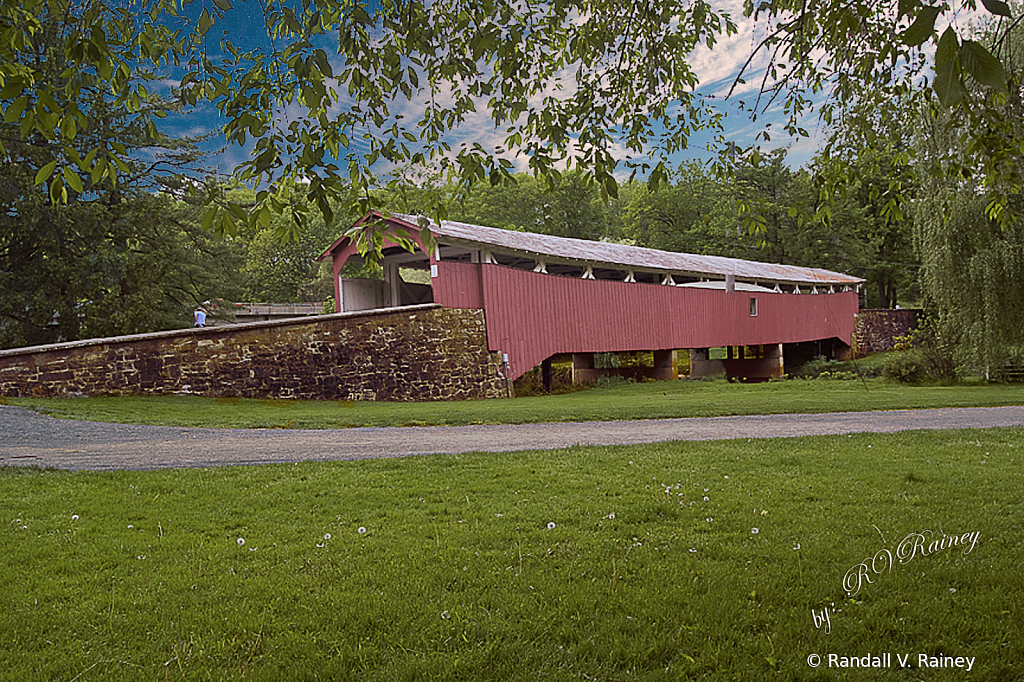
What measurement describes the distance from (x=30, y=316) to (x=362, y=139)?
66.5ft

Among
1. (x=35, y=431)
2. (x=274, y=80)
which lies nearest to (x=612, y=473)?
(x=274, y=80)

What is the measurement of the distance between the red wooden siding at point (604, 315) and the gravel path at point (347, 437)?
8.50 m

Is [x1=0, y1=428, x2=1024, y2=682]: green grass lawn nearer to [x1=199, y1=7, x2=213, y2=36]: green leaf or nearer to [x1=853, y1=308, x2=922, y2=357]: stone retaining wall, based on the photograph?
[x1=199, y1=7, x2=213, y2=36]: green leaf

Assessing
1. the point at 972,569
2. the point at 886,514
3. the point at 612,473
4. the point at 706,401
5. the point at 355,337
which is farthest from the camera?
the point at 355,337

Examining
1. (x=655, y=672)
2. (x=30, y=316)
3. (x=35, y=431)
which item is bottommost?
(x=655, y=672)

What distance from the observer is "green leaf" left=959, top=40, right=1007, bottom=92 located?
1910 millimetres

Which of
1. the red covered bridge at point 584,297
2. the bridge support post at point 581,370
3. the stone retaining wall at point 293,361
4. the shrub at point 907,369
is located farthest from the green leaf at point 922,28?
the shrub at point 907,369

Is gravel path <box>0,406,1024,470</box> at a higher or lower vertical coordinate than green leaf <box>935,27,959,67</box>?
lower

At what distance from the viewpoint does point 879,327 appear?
3691 centimetres

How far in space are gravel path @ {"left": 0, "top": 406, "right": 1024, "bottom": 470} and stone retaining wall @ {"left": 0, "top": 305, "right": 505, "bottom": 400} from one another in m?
2.36

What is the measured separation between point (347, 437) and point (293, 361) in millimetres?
7371

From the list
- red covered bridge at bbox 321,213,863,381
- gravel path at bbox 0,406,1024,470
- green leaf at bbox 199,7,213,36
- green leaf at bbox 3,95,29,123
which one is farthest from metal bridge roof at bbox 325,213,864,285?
green leaf at bbox 3,95,29,123

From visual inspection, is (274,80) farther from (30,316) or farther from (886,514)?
(30,316)

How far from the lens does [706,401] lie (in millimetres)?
15492
